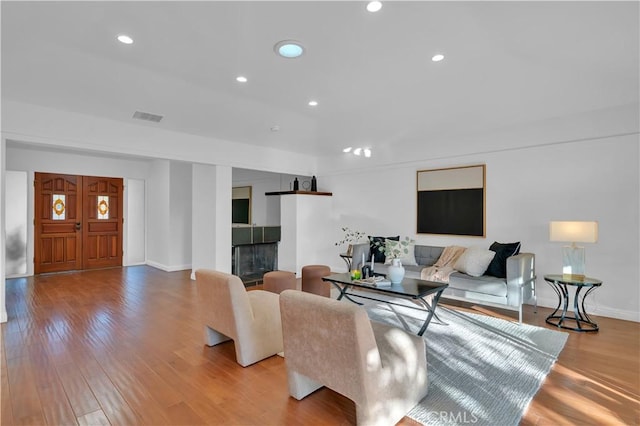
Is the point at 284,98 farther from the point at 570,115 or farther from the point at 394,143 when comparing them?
the point at 570,115

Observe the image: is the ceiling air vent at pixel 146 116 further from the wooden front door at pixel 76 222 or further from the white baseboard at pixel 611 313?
the white baseboard at pixel 611 313

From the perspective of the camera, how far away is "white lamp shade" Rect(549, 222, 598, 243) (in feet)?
12.2

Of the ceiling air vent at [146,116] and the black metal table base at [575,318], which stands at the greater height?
the ceiling air vent at [146,116]

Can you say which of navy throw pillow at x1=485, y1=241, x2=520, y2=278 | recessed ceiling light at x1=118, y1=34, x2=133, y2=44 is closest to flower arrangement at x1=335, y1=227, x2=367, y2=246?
navy throw pillow at x1=485, y1=241, x2=520, y2=278

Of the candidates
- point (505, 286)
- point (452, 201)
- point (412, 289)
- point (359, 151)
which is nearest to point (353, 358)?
point (412, 289)

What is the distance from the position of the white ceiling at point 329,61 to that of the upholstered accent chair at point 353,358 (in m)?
2.21

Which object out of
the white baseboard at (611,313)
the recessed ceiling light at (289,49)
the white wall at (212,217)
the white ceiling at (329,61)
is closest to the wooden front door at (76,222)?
the white wall at (212,217)

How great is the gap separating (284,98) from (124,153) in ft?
8.22

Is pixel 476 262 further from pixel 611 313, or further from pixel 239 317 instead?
pixel 239 317

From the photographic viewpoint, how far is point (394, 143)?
6.16 m

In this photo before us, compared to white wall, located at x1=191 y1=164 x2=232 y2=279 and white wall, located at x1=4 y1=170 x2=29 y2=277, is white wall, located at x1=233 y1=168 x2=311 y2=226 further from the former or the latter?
white wall, located at x1=4 y1=170 x2=29 y2=277

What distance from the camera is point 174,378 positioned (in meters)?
2.61

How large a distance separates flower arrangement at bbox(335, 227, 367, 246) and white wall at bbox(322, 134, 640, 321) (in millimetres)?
1160

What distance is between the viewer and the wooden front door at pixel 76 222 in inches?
269
